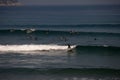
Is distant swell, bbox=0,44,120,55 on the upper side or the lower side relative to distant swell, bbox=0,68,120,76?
upper

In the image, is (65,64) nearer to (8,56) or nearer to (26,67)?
(26,67)

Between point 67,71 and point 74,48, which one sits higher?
point 74,48

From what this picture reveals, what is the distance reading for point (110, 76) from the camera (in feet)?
94.2

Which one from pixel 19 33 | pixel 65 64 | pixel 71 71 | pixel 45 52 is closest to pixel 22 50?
pixel 45 52

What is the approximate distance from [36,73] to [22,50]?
1178cm

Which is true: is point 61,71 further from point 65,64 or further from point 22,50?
point 22,50

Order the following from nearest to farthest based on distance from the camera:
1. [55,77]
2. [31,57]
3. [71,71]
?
[55,77]
[71,71]
[31,57]

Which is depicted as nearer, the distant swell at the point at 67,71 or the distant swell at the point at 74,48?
the distant swell at the point at 67,71

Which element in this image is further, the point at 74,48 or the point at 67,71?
the point at 74,48

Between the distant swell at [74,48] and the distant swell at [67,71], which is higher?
the distant swell at [74,48]

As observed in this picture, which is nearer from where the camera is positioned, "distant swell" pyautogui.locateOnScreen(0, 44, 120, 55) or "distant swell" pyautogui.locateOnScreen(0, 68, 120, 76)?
"distant swell" pyautogui.locateOnScreen(0, 68, 120, 76)

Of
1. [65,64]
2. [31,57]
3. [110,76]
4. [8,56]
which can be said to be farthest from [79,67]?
[8,56]

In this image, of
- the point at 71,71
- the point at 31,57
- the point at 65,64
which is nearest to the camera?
the point at 71,71

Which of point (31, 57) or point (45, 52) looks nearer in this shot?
point (31, 57)
